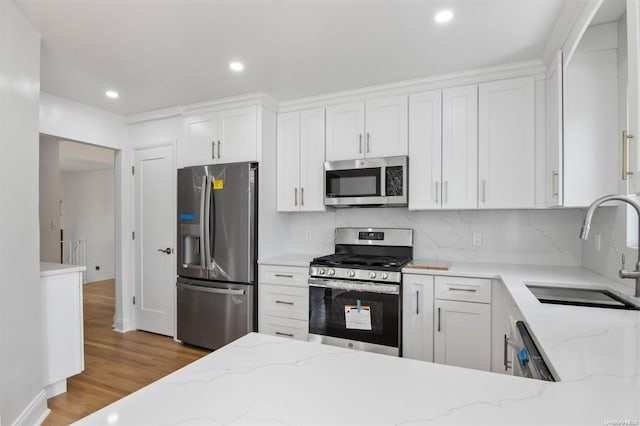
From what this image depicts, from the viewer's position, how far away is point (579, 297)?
184cm

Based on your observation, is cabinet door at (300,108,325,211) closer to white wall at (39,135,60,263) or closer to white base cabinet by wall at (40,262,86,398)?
white base cabinet by wall at (40,262,86,398)

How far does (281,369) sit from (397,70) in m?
2.48

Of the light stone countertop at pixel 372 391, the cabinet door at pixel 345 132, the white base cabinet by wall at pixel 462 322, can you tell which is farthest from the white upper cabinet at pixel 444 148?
the light stone countertop at pixel 372 391

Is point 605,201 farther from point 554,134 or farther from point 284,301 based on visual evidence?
point 284,301

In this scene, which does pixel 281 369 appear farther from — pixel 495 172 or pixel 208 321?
pixel 208 321

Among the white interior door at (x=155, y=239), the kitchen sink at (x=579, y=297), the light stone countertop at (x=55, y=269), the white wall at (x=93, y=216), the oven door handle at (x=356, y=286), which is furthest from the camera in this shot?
Result: the white wall at (x=93, y=216)

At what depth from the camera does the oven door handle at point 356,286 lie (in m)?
2.66

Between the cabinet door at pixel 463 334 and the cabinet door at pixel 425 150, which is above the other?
the cabinet door at pixel 425 150

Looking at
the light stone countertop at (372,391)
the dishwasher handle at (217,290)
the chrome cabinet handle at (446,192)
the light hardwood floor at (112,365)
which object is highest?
the chrome cabinet handle at (446,192)

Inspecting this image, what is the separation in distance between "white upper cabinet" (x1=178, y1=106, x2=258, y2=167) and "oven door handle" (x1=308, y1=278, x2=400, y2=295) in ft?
4.21

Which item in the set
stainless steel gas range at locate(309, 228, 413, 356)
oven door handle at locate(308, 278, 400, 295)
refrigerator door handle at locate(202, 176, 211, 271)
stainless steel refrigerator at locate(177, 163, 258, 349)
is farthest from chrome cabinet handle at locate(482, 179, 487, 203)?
refrigerator door handle at locate(202, 176, 211, 271)

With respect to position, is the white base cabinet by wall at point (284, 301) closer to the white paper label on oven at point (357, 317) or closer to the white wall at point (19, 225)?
the white paper label on oven at point (357, 317)

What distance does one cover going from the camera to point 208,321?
3281 millimetres

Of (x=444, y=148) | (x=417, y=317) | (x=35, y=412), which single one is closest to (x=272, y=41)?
(x=444, y=148)
